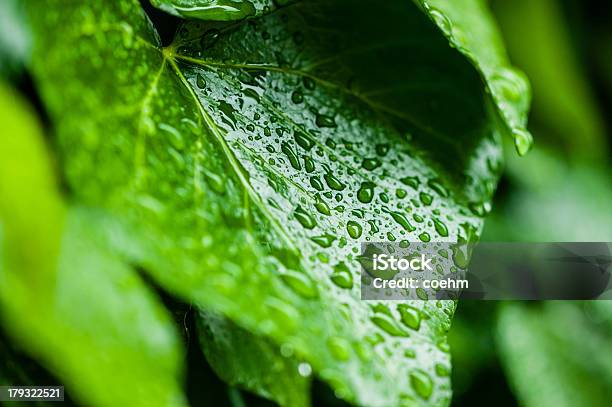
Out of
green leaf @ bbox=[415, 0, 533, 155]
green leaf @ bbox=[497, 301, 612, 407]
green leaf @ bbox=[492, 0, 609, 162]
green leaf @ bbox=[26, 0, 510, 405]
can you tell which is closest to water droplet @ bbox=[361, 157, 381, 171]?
green leaf @ bbox=[26, 0, 510, 405]

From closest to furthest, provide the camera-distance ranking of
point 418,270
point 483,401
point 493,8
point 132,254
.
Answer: point 132,254 < point 418,270 < point 483,401 < point 493,8

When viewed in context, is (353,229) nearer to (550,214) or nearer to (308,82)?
(308,82)

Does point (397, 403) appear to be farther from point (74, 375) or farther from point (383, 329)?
point (74, 375)

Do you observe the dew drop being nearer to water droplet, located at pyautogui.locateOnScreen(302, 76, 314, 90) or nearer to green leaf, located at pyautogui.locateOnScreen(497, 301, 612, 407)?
water droplet, located at pyautogui.locateOnScreen(302, 76, 314, 90)

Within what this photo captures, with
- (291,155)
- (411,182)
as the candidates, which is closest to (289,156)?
(291,155)

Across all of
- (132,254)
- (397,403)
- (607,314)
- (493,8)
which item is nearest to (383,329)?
(397,403)

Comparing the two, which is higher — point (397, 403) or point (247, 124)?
point (247, 124)
